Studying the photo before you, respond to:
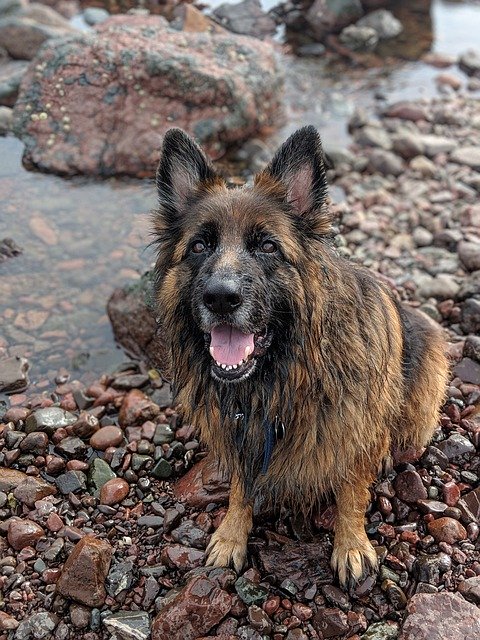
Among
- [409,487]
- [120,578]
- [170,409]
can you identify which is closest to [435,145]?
[170,409]

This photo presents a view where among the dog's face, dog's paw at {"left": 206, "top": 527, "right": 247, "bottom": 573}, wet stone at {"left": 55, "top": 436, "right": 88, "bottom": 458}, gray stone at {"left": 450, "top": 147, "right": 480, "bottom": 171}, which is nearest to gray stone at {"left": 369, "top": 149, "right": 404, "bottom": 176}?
gray stone at {"left": 450, "top": 147, "right": 480, "bottom": 171}

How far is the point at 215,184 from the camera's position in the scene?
147 inches

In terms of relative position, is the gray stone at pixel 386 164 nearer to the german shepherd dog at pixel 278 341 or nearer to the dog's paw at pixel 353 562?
the german shepherd dog at pixel 278 341

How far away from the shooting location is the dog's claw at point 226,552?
12.7ft

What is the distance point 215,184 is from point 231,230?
474 mm

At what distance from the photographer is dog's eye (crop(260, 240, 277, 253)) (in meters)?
3.39

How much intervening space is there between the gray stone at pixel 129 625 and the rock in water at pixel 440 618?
1384 millimetres

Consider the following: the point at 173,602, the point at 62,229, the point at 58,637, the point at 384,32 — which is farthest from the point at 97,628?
the point at 384,32

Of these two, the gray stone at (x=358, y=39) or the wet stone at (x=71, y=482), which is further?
the gray stone at (x=358, y=39)

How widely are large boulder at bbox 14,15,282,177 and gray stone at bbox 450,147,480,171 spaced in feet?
9.47

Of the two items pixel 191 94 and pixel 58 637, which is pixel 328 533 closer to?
pixel 58 637

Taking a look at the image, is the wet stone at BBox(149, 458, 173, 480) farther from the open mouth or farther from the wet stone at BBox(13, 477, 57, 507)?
the open mouth

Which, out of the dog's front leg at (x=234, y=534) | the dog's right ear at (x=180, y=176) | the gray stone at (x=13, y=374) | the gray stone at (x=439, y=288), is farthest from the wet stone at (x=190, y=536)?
the gray stone at (x=439, y=288)

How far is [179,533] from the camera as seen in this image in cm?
414
